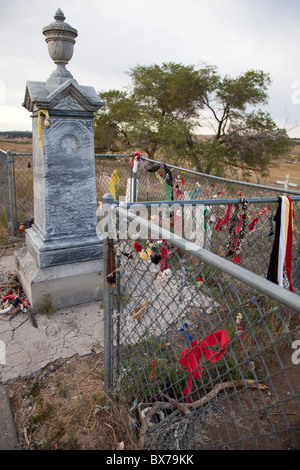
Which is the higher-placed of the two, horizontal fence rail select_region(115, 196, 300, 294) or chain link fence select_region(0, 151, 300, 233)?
chain link fence select_region(0, 151, 300, 233)

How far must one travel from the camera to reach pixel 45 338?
2926 millimetres

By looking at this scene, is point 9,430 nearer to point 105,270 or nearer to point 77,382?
point 77,382

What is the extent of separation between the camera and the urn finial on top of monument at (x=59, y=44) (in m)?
3.09

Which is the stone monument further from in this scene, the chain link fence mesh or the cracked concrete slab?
the chain link fence mesh

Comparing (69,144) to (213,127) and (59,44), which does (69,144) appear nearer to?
(59,44)

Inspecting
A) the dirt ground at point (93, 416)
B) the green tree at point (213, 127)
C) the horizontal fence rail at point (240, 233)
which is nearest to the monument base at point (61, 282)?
the dirt ground at point (93, 416)

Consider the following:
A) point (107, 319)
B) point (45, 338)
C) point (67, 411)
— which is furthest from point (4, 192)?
point (107, 319)

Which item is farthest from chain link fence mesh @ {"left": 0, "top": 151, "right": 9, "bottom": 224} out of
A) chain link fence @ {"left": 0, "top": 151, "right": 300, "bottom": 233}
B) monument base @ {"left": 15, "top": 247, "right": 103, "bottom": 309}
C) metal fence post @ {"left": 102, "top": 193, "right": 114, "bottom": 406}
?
metal fence post @ {"left": 102, "top": 193, "right": 114, "bottom": 406}

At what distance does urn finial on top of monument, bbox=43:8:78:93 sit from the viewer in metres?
3.09

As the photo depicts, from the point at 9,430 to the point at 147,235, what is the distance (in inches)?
63.8

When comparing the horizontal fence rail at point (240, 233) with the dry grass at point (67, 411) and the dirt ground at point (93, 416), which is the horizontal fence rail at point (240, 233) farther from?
the dry grass at point (67, 411)

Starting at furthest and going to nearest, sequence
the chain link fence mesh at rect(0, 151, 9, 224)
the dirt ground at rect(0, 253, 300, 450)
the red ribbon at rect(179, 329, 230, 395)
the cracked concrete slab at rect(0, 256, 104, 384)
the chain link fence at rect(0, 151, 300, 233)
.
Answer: the chain link fence mesh at rect(0, 151, 9, 224), the chain link fence at rect(0, 151, 300, 233), the cracked concrete slab at rect(0, 256, 104, 384), the dirt ground at rect(0, 253, 300, 450), the red ribbon at rect(179, 329, 230, 395)

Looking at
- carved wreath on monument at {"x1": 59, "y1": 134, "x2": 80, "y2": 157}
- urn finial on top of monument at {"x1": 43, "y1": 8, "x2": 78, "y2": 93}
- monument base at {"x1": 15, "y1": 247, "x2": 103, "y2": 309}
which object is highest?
urn finial on top of monument at {"x1": 43, "y1": 8, "x2": 78, "y2": 93}

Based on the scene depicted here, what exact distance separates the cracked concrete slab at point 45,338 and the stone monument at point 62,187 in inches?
7.9
